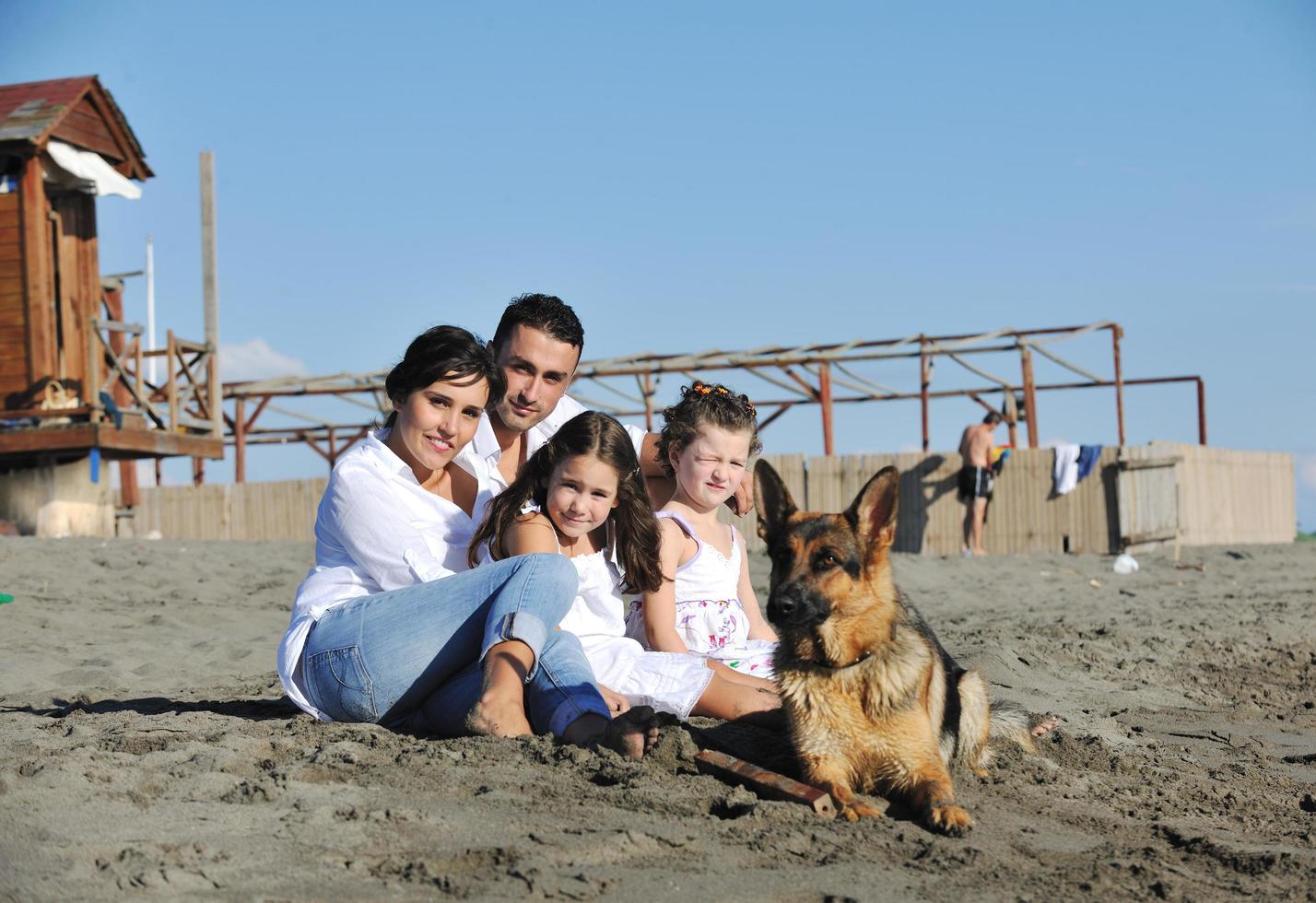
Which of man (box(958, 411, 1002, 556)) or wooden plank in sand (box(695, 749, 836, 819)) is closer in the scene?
wooden plank in sand (box(695, 749, 836, 819))

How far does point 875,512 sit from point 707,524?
171 cm

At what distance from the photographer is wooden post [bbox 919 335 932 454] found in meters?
20.9

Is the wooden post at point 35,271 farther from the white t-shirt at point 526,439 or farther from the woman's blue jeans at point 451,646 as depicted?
the woman's blue jeans at point 451,646

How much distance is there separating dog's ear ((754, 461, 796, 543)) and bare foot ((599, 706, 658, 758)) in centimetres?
80

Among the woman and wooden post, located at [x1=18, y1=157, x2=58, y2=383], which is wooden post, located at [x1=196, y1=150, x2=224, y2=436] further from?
the woman

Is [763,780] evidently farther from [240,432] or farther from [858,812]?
[240,432]

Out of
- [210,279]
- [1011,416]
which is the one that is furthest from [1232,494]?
[210,279]

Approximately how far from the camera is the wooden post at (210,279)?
62.6 feet

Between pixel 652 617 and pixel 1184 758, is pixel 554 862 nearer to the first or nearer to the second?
pixel 652 617

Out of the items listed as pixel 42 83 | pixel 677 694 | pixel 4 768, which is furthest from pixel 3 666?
pixel 42 83

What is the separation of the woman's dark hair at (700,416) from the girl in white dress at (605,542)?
612 mm

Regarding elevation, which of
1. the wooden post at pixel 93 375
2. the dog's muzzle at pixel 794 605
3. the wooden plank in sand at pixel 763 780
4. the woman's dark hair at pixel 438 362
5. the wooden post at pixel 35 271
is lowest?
the wooden plank in sand at pixel 763 780

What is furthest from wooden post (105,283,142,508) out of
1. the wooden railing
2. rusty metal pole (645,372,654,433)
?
rusty metal pole (645,372,654,433)

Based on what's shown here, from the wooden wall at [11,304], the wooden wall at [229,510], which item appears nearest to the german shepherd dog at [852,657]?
the wooden wall at [11,304]
